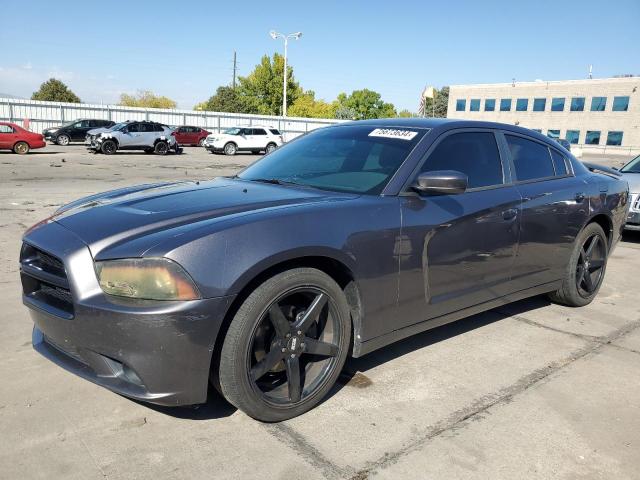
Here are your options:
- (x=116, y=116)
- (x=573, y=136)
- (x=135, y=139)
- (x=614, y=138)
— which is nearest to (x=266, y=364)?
(x=135, y=139)

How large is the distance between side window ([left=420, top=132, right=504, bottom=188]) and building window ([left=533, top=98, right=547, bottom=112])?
2794 inches

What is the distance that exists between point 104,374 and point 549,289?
356cm

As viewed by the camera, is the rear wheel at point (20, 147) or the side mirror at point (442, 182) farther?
the rear wheel at point (20, 147)

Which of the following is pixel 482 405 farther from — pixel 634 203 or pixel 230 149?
pixel 230 149

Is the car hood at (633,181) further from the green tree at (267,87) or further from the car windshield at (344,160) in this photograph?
the green tree at (267,87)

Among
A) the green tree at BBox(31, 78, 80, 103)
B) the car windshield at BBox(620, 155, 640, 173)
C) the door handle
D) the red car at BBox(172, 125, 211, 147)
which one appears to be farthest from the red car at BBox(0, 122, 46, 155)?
the green tree at BBox(31, 78, 80, 103)

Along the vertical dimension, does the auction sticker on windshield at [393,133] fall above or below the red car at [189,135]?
above

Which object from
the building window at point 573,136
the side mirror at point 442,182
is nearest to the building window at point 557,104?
the building window at point 573,136

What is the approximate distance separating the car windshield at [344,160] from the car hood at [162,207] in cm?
23

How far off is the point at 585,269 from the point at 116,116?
3945cm

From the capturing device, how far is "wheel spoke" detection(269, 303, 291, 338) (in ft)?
8.54

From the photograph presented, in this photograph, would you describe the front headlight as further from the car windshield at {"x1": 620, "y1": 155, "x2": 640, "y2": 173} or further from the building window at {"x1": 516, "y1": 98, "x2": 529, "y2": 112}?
the building window at {"x1": 516, "y1": 98, "x2": 529, "y2": 112}

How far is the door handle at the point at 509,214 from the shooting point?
3727mm

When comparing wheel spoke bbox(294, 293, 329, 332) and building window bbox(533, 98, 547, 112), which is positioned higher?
building window bbox(533, 98, 547, 112)
